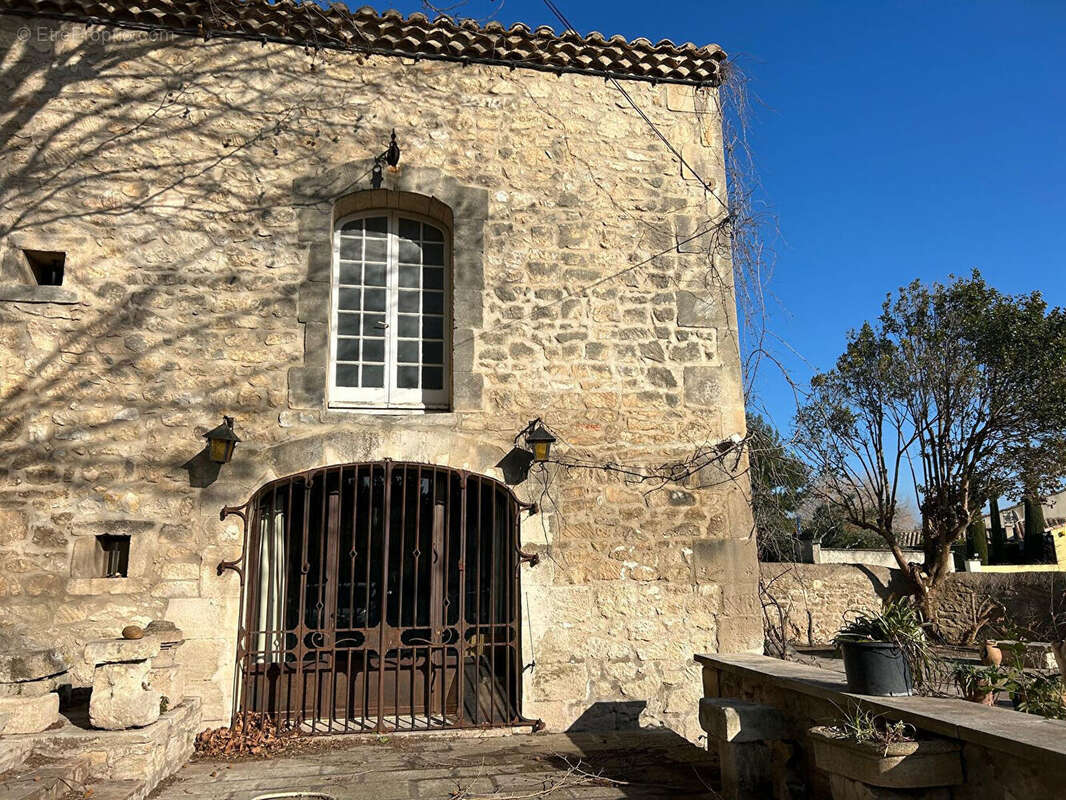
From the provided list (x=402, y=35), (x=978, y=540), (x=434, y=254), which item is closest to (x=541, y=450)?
(x=434, y=254)

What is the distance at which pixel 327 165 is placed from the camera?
566cm

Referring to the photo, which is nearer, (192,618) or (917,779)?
(917,779)

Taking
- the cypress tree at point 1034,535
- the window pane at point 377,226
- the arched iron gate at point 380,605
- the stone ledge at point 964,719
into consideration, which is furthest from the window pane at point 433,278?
the cypress tree at point 1034,535

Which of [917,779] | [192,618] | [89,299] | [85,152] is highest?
[85,152]

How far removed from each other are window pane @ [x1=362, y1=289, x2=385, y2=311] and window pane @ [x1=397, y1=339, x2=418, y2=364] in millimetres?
332

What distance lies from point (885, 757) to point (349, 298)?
15.2ft

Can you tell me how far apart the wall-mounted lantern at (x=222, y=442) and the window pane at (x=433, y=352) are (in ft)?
5.00

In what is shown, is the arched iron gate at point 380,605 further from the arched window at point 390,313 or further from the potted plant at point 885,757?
the potted plant at point 885,757

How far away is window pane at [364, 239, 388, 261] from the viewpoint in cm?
585

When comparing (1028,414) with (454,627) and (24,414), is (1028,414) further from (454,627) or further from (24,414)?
(24,414)

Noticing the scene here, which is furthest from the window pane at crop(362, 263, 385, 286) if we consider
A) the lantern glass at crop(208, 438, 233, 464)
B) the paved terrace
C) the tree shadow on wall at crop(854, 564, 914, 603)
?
the tree shadow on wall at crop(854, 564, 914, 603)


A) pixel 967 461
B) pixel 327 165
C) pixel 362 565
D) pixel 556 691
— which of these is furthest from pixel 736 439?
pixel 967 461

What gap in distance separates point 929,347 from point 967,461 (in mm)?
2660

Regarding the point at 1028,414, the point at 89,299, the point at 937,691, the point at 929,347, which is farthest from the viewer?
the point at 929,347
